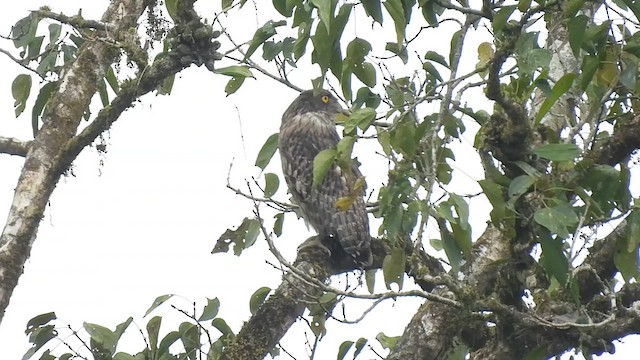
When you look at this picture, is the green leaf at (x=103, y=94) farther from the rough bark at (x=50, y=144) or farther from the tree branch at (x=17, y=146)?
the tree branch at (x=17, y=146)

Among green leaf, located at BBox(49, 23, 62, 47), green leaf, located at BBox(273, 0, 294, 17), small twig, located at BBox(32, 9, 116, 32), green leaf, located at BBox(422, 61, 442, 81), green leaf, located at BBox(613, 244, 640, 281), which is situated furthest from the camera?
green leaf, located at BBox(49, 23, 62, 47)

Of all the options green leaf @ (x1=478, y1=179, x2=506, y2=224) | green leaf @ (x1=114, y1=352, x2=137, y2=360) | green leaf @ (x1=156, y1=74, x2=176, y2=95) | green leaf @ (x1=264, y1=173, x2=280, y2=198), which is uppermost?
green leaf @ (x1=156, y1=74, x2=176, y2=95)

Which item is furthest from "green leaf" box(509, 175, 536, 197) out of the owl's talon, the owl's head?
the owl's head

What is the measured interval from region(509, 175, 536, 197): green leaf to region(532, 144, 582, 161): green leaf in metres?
0.08

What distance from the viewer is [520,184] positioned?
2.98 metres

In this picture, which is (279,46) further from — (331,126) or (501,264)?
(331,126)

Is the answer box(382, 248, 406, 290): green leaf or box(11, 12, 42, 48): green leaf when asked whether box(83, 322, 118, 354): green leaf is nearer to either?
box(382, 248, 406, 290): green leaf

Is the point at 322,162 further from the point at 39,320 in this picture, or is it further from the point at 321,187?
the point at 321,187

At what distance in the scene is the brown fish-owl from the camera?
5480 millimetres

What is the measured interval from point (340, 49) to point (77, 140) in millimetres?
1924

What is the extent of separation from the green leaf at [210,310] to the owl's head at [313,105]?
2754mm

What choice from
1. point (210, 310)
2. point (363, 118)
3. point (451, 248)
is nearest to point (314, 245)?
point (210, 310)

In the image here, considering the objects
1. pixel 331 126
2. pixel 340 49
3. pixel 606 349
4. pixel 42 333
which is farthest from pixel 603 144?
pixel 331 126

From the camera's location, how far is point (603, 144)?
3.61 metres
